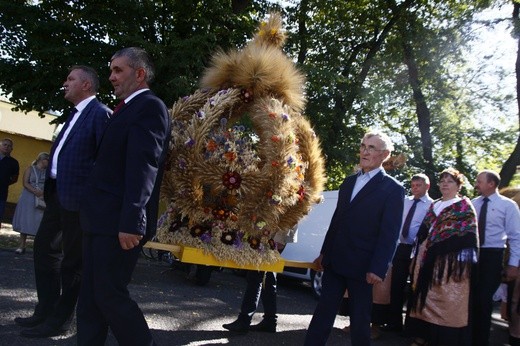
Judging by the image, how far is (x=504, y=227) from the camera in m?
6.16

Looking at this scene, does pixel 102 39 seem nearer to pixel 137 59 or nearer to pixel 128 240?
pixel 137 59

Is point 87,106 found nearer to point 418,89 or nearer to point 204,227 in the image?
point 204,227

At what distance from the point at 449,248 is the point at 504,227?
92 cm

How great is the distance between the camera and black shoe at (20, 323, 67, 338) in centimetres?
422

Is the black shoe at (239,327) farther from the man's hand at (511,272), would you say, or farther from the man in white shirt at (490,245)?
the man's hand at (511,272)

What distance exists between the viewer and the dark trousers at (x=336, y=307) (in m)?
4.33

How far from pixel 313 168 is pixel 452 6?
1635 cm

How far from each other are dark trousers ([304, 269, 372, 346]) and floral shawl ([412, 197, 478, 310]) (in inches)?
63.1

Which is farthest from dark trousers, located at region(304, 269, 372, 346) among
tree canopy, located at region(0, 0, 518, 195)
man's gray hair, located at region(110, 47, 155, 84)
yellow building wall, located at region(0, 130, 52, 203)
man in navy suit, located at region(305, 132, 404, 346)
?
yellow building wall, located at region(0, 130, 52, 203)

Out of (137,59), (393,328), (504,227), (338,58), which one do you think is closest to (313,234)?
(393,328)

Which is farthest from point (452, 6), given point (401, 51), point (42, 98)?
point (42, 98)

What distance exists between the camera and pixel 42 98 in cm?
1201

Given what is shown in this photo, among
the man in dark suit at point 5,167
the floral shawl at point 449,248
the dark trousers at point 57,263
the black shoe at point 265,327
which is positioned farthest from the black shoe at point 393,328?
the man in dark suit at point 5,167

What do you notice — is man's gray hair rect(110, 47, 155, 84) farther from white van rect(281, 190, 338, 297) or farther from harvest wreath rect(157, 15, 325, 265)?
Answer: white van rect(281, 190, 338, 297)
